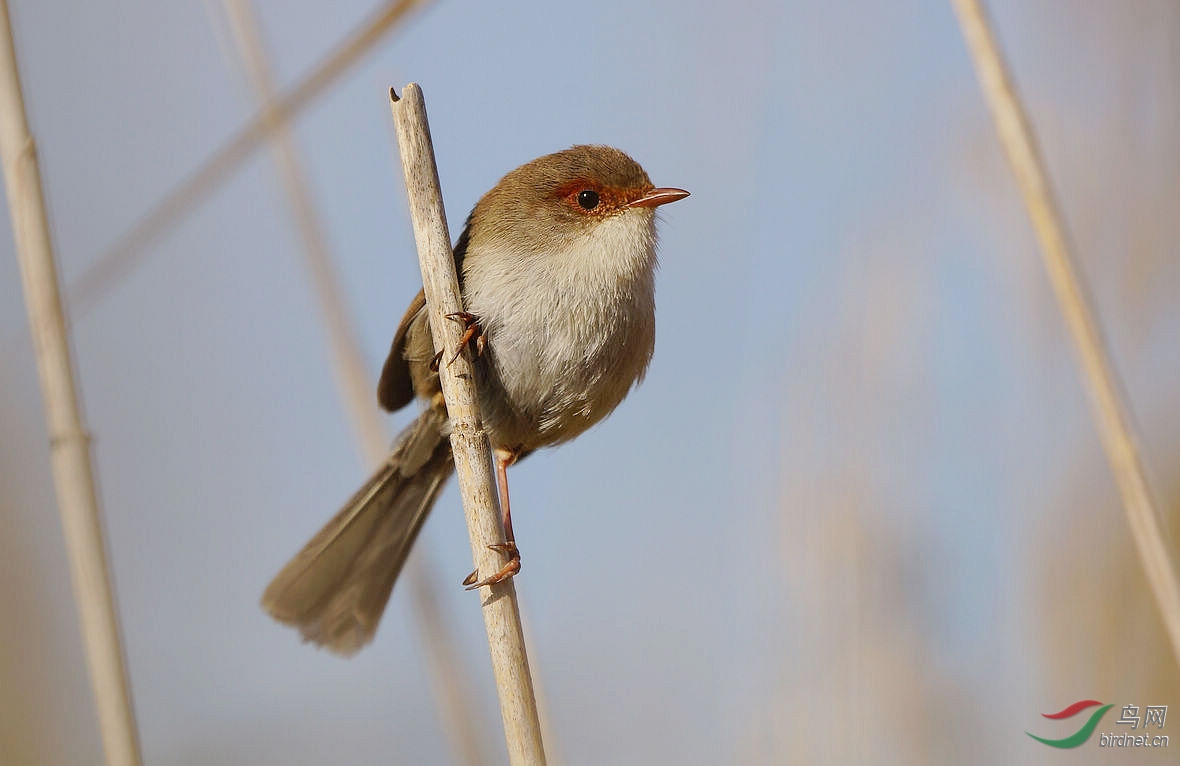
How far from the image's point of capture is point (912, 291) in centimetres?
342

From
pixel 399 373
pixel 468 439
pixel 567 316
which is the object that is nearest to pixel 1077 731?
pixel 567 316

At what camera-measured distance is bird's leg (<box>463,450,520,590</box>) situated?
2234mm

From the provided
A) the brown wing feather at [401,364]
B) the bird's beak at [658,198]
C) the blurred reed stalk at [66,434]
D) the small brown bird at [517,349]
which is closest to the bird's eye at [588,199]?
the small brown bird at [517,349]

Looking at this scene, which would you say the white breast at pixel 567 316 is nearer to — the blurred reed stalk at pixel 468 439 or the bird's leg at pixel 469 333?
the bird's leg at pixel 469 333

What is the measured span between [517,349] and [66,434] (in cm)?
123

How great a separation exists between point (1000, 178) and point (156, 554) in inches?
124

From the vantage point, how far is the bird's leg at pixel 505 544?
223 cm

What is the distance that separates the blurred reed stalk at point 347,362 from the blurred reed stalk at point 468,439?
0.65 metres

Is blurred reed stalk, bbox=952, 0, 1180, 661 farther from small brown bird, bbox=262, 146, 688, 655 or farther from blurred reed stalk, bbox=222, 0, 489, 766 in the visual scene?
blurred reed stalk, bbox=222, 0, 489, 766

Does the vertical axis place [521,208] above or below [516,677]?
above

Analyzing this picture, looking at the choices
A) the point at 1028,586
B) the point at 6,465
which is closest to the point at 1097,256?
the point at 1028,586

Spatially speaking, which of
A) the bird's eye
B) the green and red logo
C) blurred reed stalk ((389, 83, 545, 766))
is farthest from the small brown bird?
the green and red logo

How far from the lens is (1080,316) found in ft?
7.95

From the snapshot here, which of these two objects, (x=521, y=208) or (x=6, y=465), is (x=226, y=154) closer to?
(x=521, y=208)
